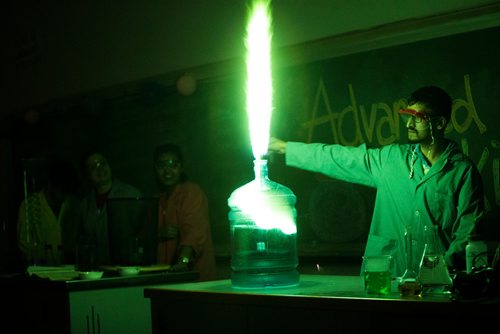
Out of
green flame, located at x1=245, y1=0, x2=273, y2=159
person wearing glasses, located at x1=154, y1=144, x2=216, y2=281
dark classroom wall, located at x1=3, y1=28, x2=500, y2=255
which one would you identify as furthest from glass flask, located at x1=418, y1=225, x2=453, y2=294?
person wearing glasses, located at x1=154, y1=144, x2=216, y2=281

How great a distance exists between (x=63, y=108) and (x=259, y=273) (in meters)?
2.72

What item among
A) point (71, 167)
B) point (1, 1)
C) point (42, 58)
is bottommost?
point (71, 167)

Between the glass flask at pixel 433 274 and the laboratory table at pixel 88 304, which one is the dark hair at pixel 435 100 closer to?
the glass flask at pixel 433 274

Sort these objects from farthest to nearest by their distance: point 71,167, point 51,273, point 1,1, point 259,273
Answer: point 1,1, point 71,167, point 51,273, point 259,273

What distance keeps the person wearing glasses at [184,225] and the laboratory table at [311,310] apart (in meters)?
1.17

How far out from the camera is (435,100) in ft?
9.03

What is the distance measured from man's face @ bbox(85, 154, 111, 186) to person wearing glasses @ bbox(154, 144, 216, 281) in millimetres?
611

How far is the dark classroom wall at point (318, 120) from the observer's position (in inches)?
105

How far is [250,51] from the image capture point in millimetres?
3539

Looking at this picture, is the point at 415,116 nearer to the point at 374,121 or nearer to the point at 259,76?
the point at 374,121

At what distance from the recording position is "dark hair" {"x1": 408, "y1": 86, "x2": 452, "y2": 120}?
273 cm

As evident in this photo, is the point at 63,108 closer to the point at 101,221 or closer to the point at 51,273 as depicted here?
the point at 101,221

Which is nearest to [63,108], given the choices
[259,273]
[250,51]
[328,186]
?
[250,51]

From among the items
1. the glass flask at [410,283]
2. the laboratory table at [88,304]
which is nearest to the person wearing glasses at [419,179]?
the glass flask at [410,283]
